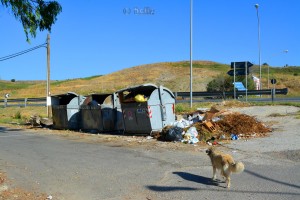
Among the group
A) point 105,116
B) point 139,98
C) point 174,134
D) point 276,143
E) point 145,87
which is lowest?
point 276,143

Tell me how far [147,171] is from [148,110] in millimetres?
6446

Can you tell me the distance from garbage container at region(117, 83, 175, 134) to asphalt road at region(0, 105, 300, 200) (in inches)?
83.7

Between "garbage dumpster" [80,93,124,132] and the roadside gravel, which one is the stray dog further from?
"garbage dumpster" [80,93,124,132]

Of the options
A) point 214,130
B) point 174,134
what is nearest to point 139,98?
point 174,134

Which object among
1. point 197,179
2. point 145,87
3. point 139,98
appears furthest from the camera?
point 145,87

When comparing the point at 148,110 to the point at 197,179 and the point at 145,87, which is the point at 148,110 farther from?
the point at 197,179

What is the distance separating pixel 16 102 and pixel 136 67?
49.8 meters

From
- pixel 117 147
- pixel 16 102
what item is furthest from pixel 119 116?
pixel 16 102

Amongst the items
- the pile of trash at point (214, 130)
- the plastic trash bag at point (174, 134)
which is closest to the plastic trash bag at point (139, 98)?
the pile of trash at point (214, 130)

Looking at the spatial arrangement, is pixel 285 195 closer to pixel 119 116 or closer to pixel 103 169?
pixel 103 169

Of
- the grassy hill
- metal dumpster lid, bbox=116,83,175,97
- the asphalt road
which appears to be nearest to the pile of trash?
the asphalt road

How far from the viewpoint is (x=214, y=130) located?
13.4 m

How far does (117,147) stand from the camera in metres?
12.5

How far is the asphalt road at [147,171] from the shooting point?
6.74m
